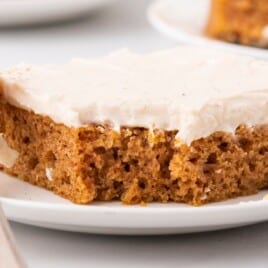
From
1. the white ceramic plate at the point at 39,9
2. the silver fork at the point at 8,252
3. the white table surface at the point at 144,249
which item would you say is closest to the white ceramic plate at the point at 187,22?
the white ceramic plate at the point at 39,9

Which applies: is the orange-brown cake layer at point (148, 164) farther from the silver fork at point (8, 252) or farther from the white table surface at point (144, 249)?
the silver fork at point (8, 252)

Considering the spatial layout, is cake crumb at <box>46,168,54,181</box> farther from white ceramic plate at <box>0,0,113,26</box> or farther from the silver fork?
white ceramic plate at <box>0,0,113,26</box>

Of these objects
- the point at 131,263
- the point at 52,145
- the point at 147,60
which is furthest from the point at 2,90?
the point at 131,263

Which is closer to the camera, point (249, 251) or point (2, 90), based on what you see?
point (249, 251)

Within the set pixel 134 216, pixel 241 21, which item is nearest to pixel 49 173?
pixel 134 216

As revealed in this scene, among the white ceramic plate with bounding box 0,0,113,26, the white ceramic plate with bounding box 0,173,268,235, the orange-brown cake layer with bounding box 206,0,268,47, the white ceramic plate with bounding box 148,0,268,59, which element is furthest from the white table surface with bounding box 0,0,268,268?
the white ceramic plate with bounding box 0,0,113,26

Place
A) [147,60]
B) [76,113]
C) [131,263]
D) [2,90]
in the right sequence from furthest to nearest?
[147,60]
[2,90]
[76,113]
[131,263]

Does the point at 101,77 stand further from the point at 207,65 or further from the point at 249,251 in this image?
the point at 249,251
